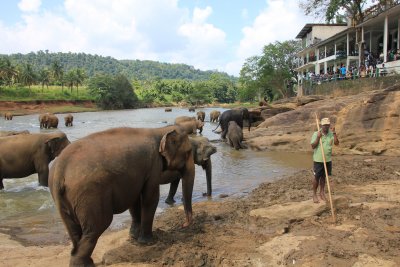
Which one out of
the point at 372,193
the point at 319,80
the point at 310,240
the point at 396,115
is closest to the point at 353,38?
the point at 319,80

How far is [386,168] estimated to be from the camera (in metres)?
11.5

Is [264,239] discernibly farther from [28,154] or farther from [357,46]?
[357,46]

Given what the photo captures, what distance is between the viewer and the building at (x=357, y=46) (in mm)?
29077

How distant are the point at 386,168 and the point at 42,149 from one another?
9.31 m

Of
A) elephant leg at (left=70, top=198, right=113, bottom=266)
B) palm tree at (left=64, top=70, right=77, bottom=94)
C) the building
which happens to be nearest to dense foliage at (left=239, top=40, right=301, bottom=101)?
the building

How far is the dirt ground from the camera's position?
525 cm

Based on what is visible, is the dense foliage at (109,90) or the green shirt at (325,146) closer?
the green shirt at (325,146)

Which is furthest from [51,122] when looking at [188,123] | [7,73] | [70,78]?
[70,78]

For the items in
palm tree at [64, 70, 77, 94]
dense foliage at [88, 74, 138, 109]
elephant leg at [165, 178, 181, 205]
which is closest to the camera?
elephant leg at [165, 178, 181, 205]

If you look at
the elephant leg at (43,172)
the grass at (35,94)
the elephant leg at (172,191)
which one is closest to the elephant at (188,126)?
the elephant leg at (172,191)

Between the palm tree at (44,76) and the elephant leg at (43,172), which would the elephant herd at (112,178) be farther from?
the palm tree at (44,76)

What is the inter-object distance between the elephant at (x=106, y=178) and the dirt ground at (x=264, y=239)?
531mm

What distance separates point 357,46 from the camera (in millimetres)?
41156

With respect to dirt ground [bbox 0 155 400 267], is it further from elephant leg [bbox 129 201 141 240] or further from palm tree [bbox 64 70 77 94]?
palm tree [bbox 64 70 77 94]
